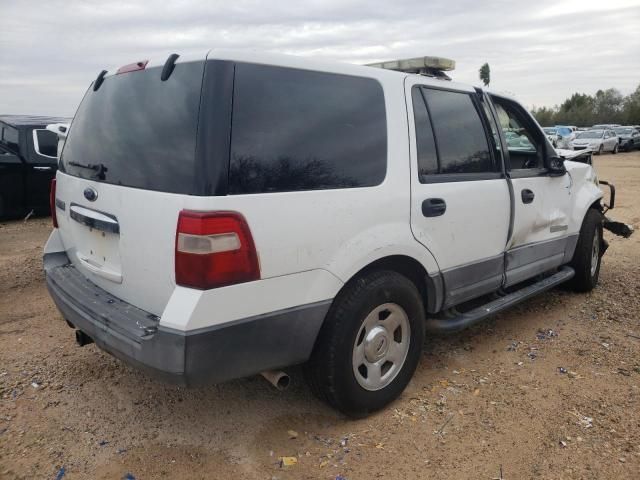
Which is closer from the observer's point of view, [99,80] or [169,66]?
[169,66]

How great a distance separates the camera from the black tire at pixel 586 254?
4.79m

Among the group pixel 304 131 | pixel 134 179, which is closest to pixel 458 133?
pixel 304 131

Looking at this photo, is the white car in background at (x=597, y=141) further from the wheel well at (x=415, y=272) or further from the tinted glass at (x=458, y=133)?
the wheel well at (x=415, y=272)

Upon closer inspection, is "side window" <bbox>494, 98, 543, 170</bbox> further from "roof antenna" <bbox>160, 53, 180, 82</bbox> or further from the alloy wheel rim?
"roof antenna" <bbox>160, 53, 180, 82</bbox>

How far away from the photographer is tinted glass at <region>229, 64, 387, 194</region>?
2.28 metres

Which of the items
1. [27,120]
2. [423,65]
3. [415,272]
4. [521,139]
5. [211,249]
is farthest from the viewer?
[27,120]

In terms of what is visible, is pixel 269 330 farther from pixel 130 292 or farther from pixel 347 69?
pixel 347 69

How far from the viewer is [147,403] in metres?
3.13

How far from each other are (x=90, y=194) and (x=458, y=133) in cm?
225

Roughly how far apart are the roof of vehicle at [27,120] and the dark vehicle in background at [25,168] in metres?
0.02

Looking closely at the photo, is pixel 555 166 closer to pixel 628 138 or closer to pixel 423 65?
pixel 423 65

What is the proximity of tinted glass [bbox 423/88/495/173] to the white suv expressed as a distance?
14 millimetres

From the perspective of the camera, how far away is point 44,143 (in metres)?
8.47

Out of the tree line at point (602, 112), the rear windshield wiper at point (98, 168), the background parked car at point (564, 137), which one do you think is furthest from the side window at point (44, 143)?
the tree line at point (602, 112)
